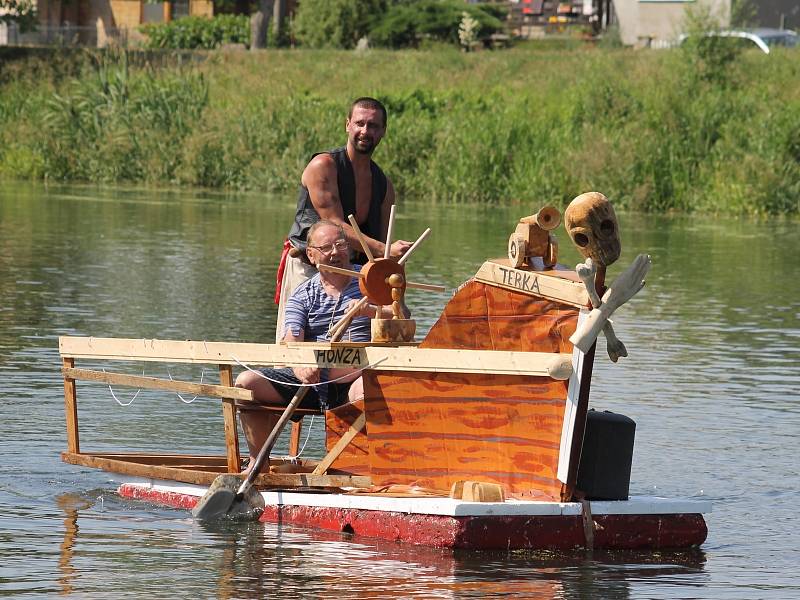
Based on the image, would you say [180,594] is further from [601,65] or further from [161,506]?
[601,65]

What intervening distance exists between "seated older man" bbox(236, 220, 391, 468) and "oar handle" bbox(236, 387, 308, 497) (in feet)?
0.43

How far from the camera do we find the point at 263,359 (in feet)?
28.2

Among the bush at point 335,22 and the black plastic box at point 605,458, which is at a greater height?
the bush at point 335,22

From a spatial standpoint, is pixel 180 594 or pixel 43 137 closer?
pixel 180 594

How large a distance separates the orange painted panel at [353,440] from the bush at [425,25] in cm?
4414

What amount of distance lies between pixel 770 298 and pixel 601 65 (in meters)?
20.1

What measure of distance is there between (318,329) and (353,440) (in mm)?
581

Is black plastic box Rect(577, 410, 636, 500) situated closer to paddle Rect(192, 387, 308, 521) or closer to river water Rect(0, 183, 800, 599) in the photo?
river water Rect(0, 183, 800, 599)

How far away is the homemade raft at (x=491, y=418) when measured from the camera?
7855 millimetres

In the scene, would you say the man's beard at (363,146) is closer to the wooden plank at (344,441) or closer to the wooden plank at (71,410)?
the wooden plank at (344,441)

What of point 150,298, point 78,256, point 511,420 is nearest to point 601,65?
point 78,256

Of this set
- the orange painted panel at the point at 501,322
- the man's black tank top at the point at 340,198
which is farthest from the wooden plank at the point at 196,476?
the man's black tank top at the point at 340,198

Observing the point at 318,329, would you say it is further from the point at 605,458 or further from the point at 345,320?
the point at 605,458

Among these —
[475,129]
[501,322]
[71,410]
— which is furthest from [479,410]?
[475,129]
